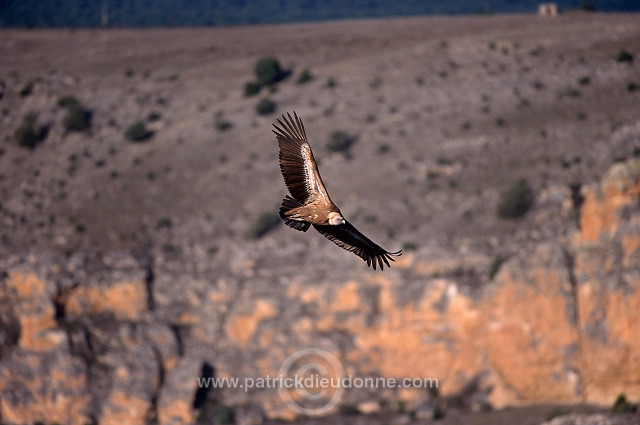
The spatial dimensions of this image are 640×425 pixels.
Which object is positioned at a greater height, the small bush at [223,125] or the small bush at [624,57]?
the small bush at [624,57]

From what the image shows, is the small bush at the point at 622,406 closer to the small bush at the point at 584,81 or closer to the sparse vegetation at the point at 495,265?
the sparse vegetation at the point at 495,265

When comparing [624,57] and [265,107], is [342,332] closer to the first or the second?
[265,107]

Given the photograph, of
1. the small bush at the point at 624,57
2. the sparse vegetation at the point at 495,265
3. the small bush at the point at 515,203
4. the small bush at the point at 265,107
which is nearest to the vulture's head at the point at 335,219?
the sparse vegetation at the point at 495,265

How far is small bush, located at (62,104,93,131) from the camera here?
8669 centimetres

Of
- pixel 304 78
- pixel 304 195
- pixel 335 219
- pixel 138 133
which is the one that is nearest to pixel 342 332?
pixel 138 133

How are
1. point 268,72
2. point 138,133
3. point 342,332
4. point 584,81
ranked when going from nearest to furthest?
point 342,332 < point 584,81 < point 138,133 < point 268,72

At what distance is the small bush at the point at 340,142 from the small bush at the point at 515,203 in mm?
12255

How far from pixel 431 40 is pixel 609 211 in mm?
33180

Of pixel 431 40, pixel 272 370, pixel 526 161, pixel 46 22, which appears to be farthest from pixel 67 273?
pixel 46 22

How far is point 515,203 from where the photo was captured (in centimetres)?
6831

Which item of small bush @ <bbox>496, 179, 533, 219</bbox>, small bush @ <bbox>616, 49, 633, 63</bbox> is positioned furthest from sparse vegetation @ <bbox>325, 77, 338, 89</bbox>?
small bush @ <bbox>496, 179, 533, 219</bbox>

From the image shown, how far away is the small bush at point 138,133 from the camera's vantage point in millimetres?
83938

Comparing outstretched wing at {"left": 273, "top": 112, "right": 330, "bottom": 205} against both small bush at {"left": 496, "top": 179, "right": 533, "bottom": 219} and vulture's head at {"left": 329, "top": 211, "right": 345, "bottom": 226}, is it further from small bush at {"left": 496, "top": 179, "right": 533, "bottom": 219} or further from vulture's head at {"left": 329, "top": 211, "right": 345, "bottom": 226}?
small bush at {"left": 496, "top": 179, "right": 533, "bottom": 219}

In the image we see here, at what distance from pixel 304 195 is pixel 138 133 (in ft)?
194
